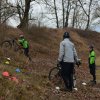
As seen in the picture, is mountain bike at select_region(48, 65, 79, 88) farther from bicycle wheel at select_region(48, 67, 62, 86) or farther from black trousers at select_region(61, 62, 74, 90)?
black trousers at select_region(61, 62, 74, 90)

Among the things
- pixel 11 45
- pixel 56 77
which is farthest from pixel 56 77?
pixel 11 45

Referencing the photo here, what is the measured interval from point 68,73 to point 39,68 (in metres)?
6.78

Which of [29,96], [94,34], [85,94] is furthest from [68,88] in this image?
[94,34]

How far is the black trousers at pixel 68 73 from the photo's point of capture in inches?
532

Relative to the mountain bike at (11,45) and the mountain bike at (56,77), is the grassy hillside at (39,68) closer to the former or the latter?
the mountain bike at (56,77)

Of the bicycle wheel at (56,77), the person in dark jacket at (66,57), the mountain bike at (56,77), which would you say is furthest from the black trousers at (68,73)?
the bicycle wheel at (56,77)

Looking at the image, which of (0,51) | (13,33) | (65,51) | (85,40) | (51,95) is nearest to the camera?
(51,95)

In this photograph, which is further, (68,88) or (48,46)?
(48,46)

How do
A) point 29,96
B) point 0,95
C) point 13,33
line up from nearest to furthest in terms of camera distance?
point 0,95
point 29,96
point 13,33

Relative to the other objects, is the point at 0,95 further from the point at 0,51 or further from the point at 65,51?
the point at 0,51

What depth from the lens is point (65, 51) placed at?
13484mm

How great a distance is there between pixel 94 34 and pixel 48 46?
15.4 meters

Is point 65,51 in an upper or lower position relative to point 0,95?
upper

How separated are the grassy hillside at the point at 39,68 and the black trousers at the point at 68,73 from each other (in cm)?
39
